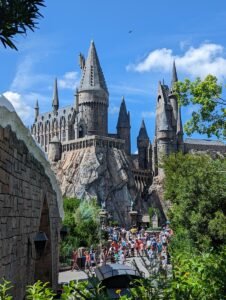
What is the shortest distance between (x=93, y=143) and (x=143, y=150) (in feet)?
69.3

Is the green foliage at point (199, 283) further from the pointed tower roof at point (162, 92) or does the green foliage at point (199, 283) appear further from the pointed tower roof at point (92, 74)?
the pointed tower roof at point (162, 92)

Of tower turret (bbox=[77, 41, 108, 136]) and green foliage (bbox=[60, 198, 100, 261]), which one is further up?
tower turret (bbox=[77, 41, 108, 136])

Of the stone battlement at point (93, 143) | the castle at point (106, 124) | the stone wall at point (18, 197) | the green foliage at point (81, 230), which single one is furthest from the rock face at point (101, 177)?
the stone wall at point (18, 197)

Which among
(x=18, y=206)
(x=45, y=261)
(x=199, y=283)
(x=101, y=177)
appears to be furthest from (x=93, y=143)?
(x=199, y=283)

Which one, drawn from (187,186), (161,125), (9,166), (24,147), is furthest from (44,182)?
(161,125)

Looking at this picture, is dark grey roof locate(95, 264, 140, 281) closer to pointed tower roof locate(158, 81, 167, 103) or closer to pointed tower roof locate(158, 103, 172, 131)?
pointed tower roof locate(158, 103, 172, 131)

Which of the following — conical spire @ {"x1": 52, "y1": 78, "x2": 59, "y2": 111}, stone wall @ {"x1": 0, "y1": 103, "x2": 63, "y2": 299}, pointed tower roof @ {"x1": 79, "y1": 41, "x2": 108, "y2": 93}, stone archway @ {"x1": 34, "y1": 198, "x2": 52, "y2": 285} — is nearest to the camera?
stone wall @ {"x1": 0, "y1": 103, "x2": 63, "y2": 299}

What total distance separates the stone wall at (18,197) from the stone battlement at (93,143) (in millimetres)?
76057

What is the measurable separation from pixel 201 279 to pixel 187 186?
59.1 ft

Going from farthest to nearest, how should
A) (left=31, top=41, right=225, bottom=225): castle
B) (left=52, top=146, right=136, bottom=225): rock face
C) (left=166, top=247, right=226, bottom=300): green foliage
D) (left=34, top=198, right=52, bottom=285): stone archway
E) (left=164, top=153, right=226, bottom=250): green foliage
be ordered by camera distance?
(left=31, top=41, right=225, bottom=225): castle → (left=52, top=146, right=136, bottom=225): rock face → (left=164, top=153, right=226, bottom=250): green foliage → (left=34, top=198, right=52, bottom=285): stone archway → (left=166, top=247, right=226, bottom=300): green foliage

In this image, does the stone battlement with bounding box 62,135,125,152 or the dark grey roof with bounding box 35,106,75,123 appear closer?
the stone battlement with bounding box 62,135,125,152

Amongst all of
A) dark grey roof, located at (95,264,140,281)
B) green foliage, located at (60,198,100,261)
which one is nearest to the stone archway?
dark grey roof, located at (95,264,140,281)

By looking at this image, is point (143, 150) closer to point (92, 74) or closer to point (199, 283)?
point (92, 74)

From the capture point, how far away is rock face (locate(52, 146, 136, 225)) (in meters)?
81.3
